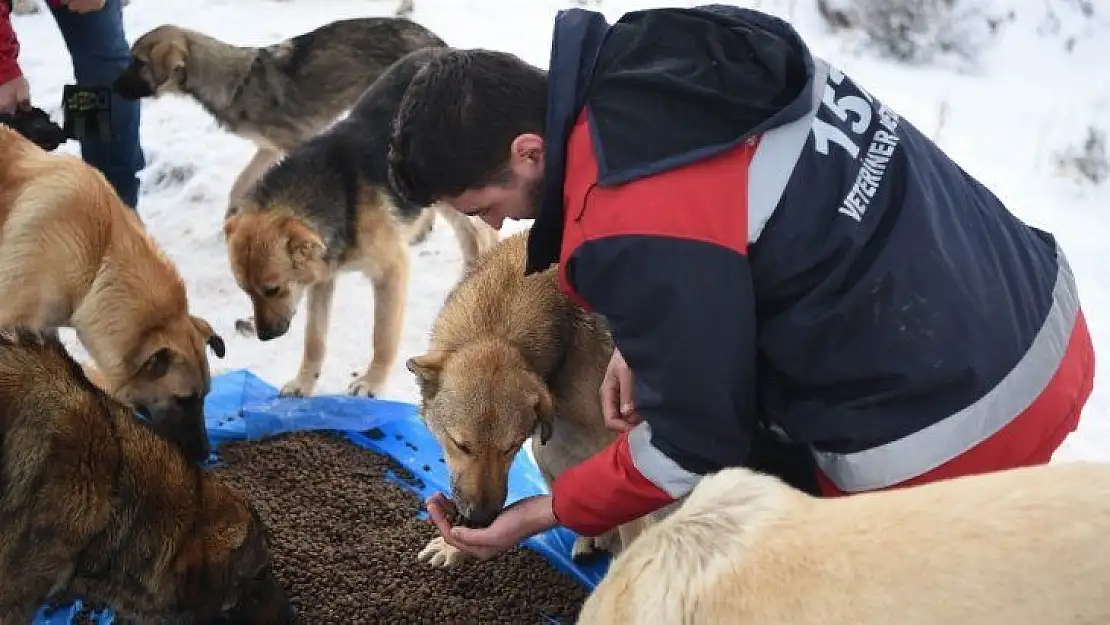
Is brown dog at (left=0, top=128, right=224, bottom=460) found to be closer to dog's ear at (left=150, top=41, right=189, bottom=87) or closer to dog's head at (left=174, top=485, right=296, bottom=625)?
dog's head at (left=174, top=485, right=296, bottom=625)

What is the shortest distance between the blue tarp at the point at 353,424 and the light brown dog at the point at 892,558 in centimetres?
235

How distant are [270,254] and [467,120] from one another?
9.07 feet

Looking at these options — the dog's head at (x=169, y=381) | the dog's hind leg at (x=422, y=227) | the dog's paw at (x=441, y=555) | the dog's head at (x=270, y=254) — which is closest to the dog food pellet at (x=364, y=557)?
the dog's paw at (x=441, y=555)

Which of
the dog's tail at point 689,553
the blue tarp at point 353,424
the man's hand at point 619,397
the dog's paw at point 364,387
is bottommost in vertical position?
the dog's paw at point 364,387

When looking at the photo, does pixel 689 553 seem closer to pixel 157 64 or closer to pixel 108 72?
pixel 108 72

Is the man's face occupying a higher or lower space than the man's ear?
lower

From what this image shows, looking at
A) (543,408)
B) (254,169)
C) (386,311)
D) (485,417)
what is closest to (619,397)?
(543,408)

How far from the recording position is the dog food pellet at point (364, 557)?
3350mm

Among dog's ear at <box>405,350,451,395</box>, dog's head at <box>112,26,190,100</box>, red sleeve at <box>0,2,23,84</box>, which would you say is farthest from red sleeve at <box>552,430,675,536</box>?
dog's head at <box>112,26,190,100</box>

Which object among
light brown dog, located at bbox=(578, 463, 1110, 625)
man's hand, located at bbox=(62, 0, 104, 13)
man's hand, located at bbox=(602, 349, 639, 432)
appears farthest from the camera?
man's hand, located at bbox=(62, 0, 104, 13)

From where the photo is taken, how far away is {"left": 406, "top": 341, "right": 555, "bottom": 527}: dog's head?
2844 mm

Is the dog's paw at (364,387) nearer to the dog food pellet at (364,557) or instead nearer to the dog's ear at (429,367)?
the dog food pellet at (364,557)

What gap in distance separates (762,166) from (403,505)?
2447 mm

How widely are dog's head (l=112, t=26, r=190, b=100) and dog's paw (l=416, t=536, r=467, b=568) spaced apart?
365cm
